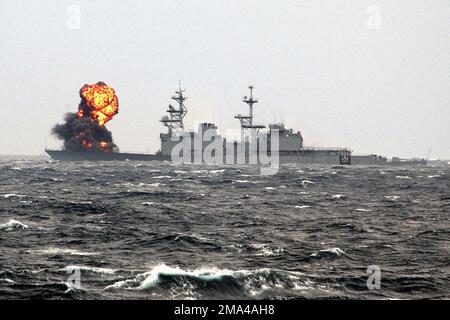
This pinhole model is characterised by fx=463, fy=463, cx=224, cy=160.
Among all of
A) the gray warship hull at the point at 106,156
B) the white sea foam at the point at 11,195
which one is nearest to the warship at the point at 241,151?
the gray warship hull at the point at 106,156

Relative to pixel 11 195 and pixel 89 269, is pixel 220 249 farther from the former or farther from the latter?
pixel 11 195

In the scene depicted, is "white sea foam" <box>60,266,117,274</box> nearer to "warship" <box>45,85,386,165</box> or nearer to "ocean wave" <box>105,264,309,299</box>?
"ocean wave" <box>105,264,309,299</box>

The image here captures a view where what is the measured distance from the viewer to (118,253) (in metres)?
17.2

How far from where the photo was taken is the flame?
13312 cm

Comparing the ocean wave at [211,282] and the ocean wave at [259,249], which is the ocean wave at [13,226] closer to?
the ocean wave at [211,282]

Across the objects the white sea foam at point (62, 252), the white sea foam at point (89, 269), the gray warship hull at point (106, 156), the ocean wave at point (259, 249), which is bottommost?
the white sea foam at point (62, 252)

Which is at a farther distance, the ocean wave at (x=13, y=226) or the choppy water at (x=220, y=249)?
the ocean wave at (x=13, y=226)

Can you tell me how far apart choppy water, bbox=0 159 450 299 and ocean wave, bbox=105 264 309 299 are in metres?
0.03

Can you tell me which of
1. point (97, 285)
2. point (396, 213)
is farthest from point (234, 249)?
point (396, 213)

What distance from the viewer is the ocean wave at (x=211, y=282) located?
12758 mm

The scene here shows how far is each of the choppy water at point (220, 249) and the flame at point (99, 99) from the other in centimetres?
10414

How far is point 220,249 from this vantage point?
17906 millimetres

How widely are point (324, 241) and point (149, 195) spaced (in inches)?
860

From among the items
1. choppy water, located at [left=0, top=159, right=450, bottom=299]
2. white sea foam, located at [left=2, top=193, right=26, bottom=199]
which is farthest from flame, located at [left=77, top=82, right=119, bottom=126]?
choppy water, located at [left=0, top=159, right=450, bottom=299]
